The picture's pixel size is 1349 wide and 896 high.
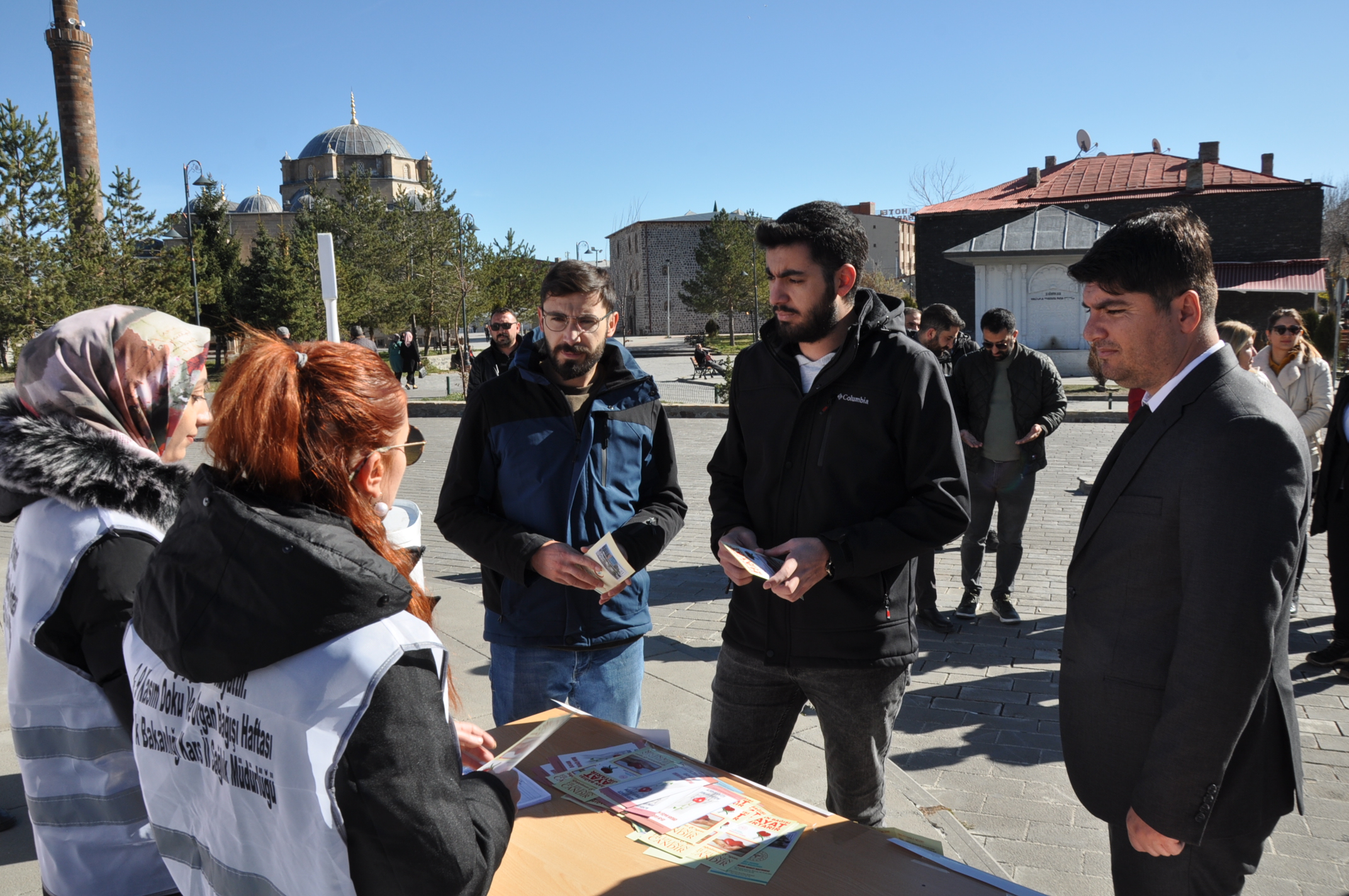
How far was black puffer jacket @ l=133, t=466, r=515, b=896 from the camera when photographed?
4.23ft

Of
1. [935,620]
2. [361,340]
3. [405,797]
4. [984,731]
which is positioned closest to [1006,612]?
[935,620]

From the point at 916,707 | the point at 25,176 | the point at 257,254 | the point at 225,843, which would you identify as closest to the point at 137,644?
the point at 225,843

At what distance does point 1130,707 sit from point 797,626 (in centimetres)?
95

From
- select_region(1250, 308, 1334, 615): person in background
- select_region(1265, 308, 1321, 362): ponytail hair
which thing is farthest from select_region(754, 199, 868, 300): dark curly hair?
select_region(1265, 308, 1321, 362): ponytail hair

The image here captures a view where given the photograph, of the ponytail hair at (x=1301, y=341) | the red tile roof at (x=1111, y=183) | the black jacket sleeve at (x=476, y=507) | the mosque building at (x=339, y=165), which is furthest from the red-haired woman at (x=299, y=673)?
the mosque building at (x=339, y=165)

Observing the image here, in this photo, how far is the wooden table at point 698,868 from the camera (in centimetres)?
190

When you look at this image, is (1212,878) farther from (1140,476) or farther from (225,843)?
(225,843)

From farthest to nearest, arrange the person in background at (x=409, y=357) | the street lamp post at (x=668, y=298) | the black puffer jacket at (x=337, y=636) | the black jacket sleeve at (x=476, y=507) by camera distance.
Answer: the street lamp post at (x=668, y=298)
the person in background at (x=409, y=357)
the black jacket sleeve at (x=476, y=507)
the black puffer jacket at (x=337, y=636)

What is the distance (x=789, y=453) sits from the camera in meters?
2.77

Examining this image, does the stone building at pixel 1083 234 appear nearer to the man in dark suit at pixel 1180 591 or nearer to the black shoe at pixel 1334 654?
the black shoe at pixel 1334 654

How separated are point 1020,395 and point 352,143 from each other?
97308mm

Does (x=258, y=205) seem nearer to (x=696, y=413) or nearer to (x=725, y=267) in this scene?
(x=725, y=267)

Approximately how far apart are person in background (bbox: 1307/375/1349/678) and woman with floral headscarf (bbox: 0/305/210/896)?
5901mm

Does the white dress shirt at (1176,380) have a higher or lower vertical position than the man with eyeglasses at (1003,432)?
higher
